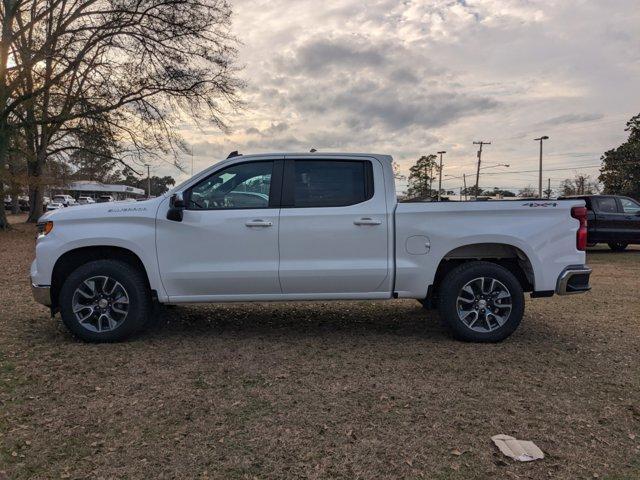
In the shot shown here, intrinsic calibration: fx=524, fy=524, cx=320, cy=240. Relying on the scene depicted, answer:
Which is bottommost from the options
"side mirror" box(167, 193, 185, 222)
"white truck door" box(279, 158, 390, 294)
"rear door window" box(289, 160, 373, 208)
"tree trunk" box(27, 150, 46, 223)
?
"white truck door" box(279, 158, 390, 294)

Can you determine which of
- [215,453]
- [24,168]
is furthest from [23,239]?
[215,453]

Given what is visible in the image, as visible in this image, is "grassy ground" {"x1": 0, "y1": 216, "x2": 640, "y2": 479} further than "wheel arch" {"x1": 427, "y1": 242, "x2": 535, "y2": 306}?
No

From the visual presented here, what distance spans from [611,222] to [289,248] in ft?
42.1

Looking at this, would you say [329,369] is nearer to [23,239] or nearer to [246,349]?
[246,349]

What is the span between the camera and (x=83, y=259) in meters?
5.35

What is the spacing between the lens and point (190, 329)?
19.2ft

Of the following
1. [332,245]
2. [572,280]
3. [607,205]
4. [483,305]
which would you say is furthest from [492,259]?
[607,205]

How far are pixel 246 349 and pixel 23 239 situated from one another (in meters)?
18.4

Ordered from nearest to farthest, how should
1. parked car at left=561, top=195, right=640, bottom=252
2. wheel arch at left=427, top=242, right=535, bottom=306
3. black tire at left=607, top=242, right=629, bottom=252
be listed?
wheel arch at left=427, top=242, right=535, bottom=306 → parked car at left=561, top=195, right=640, bottom=252 → black tire at left=607, top=242, right=629, bottom=252

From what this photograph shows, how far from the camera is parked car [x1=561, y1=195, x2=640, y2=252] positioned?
14.7 meters

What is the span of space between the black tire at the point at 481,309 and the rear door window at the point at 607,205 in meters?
11.4

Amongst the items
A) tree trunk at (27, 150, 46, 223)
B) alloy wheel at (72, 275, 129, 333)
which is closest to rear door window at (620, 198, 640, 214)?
alloy wheel at (72, 275, 129, 333)

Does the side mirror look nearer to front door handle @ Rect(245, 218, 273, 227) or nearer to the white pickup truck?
the white pickup truck

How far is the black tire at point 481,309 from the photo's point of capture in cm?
518
